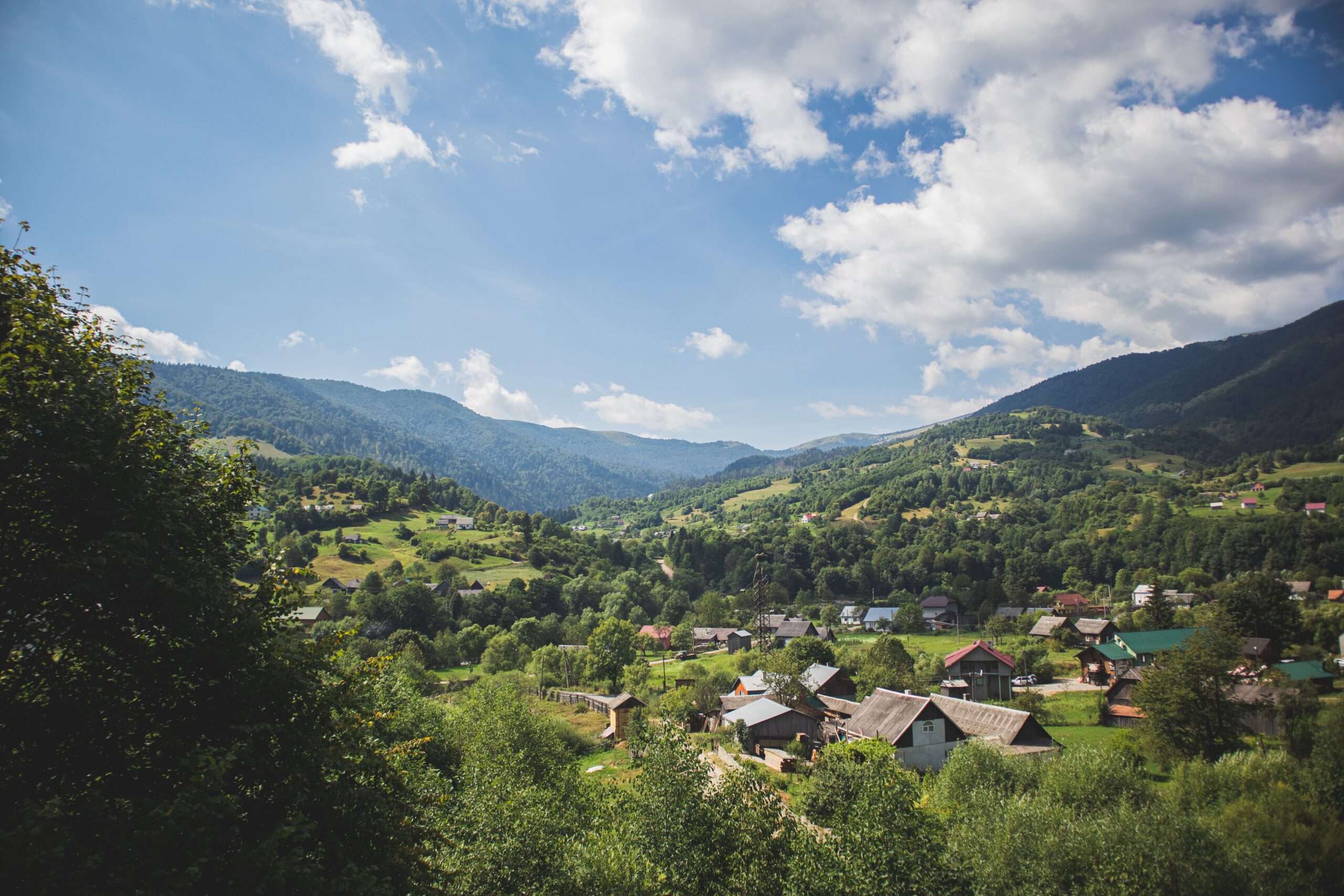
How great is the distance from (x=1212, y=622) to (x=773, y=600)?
2755 inches

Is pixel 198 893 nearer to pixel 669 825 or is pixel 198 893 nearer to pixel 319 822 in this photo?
pixel 319 822

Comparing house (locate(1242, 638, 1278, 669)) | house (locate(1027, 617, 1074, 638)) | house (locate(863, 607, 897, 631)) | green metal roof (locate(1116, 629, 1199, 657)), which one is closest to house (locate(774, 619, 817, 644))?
house (locate(863, 607, 897, 631))

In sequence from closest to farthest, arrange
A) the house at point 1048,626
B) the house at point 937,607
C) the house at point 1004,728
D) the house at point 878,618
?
the house at point 1004,728, the house at point 1048,626, the house at point 878,618, the house at point 937,607

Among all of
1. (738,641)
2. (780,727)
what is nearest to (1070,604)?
(738,641)

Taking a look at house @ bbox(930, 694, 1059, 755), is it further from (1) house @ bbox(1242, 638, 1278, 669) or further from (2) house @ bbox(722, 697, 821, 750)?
(1) house @ bbox(1242, 638, 1278, 669)

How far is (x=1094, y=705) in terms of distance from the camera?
152 feet

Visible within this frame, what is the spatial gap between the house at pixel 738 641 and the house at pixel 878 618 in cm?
2350

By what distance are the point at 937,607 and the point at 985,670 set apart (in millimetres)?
55026

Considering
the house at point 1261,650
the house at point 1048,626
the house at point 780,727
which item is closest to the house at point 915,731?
the house at point 780,727

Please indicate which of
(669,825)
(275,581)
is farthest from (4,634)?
(669,825)

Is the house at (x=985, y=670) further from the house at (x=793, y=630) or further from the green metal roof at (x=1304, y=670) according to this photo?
the house at (x=793, y=630)

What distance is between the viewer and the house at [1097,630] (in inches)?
2680

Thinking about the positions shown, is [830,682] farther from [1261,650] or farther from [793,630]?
[793,630]

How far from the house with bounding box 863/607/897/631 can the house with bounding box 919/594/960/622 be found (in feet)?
16.6
